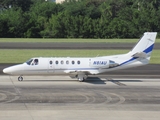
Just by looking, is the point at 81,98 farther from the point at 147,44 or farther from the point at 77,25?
the point at 77,25

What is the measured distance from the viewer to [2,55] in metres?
52.4

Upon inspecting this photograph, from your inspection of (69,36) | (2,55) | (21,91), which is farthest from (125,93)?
(69,36)

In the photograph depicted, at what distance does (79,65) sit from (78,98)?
732 centimetres

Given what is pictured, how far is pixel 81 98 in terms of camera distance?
25375 millimetres

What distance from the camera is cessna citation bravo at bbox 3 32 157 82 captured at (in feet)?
105

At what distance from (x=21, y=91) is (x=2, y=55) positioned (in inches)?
1013

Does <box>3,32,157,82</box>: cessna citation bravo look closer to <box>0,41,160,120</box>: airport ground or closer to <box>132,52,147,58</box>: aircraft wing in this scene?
<box>132,52,147,58</box>: aircraft wing

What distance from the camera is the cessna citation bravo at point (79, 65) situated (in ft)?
A: 105

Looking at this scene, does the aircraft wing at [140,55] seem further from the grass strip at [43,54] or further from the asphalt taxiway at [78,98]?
the grass strip at [43,54]

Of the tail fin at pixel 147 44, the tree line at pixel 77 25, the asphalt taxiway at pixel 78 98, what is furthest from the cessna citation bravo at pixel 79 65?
the tree line at pixel 77 25

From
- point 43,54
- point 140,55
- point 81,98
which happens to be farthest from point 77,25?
point 81,98

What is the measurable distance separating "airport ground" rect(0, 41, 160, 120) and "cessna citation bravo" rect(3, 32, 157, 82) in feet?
2.30

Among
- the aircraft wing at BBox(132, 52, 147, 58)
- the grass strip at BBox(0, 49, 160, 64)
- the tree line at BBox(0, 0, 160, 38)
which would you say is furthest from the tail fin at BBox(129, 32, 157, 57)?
the tree line at BBox(0, 0, 160, 38)

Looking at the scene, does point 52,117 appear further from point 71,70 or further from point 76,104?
point 71,70
